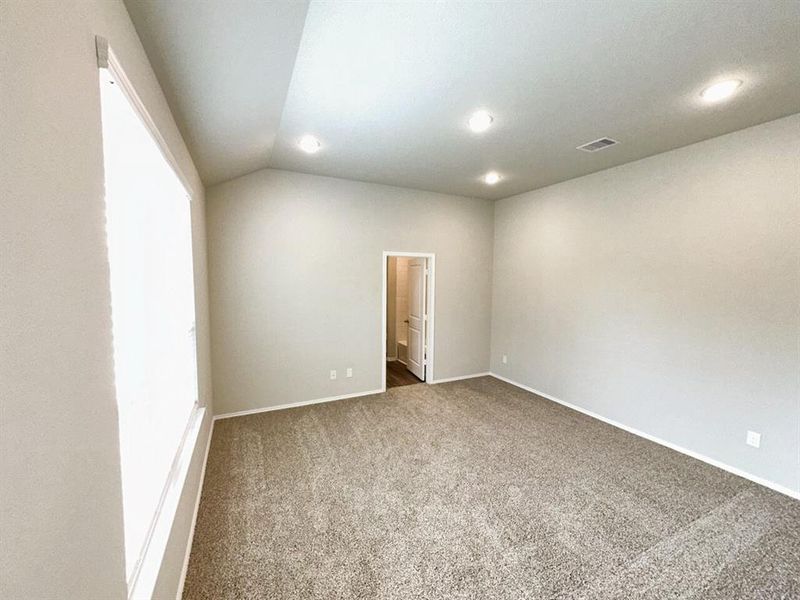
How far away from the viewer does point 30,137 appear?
0.60 meters

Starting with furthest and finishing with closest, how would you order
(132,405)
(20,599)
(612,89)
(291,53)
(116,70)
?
(612,89)
(291,53)
(132,405)
(116,70)
(20,599)

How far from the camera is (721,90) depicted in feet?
6.68

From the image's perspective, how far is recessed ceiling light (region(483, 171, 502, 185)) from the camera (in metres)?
3.70

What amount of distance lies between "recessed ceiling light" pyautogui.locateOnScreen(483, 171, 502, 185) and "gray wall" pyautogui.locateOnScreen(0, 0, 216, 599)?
3.40 metres

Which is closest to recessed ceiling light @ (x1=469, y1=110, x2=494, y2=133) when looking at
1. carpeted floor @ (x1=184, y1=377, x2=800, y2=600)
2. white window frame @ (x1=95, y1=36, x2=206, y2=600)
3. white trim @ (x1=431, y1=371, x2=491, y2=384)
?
white window frame @ (x1=95, y1=36, x2=206, y2=600)

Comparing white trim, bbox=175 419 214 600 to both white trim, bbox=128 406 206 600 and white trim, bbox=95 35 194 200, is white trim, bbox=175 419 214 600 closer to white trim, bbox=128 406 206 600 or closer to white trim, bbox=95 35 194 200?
white trim, bbox=128 406 206 600

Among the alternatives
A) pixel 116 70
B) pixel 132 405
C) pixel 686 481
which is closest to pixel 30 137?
pixel 116 70

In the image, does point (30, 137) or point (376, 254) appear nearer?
point (30, 137)

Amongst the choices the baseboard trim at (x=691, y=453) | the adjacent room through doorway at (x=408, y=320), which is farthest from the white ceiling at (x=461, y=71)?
the baseboard trim at (x=691, y=453)

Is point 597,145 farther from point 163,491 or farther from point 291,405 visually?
point 291,405

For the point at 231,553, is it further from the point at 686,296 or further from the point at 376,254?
the point at 686,296

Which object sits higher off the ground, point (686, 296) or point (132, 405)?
point (686, 296)

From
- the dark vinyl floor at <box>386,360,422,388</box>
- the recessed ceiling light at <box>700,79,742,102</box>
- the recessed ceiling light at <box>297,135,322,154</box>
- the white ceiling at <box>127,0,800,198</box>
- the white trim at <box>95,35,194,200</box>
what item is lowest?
the dark vinyl floor at <box>386,360,422,388</box>

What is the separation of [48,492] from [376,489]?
2135 millimetres
